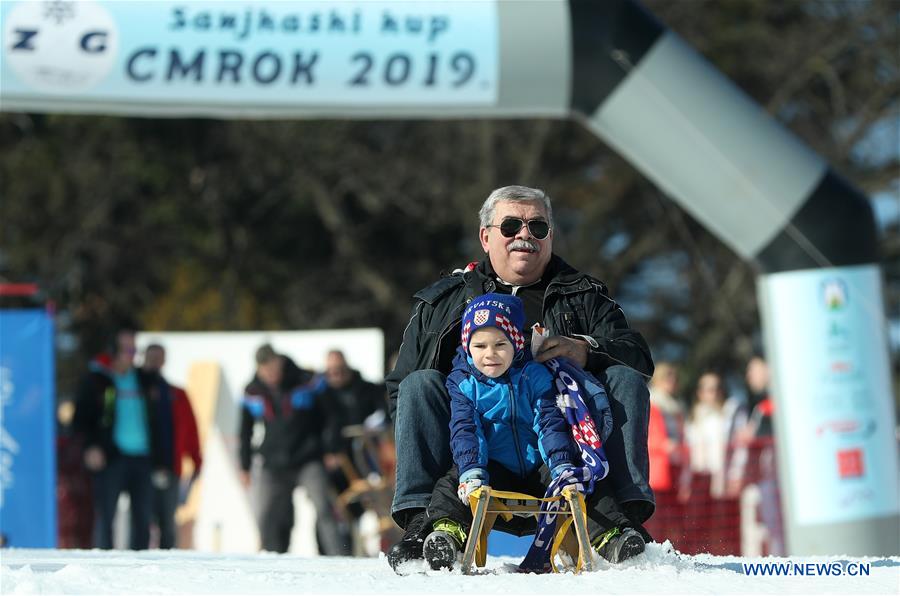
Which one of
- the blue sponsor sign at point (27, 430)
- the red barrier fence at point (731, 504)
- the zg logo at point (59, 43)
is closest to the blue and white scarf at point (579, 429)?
the zg logo at point (59, 43)

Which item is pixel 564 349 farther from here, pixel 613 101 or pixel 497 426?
pixel 613 101

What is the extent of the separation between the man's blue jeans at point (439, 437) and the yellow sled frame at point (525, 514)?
0.62 ft

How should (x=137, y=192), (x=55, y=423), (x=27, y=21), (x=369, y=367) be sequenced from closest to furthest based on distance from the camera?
(x=27, y=21) → (x=55, y=423) → (x=369, y=367) → (x=137, y=192)

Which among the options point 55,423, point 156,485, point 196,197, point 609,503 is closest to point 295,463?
point 156,485

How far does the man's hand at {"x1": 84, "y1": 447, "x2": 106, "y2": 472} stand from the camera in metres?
8.74

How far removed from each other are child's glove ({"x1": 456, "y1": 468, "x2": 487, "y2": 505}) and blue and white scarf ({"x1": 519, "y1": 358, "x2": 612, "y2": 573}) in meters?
0.19

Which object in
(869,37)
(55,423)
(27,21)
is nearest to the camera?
(27,21)

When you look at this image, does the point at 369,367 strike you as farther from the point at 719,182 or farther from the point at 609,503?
the point at 609,503

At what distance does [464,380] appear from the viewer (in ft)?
13.1

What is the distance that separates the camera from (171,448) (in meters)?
9.11

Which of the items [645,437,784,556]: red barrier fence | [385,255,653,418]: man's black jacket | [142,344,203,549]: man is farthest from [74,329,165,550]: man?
[385,255,653,418]: man's black jacket

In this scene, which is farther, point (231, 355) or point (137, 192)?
point (137, 192)

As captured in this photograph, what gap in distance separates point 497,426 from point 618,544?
1.52 feet

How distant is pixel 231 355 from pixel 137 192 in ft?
41.2
